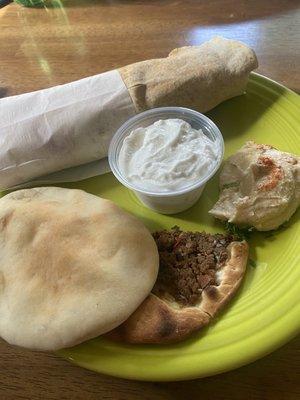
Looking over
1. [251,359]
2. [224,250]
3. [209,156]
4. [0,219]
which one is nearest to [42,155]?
[0,219]

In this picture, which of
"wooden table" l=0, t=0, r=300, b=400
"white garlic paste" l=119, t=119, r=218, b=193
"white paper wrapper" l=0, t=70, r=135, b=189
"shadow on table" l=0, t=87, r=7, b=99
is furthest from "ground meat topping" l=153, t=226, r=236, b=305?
"shadow on table" l=0, t=87, r=7, b=99

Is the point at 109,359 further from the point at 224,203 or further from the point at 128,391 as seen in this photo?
the point at 224,203

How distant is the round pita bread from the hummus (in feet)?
0.76

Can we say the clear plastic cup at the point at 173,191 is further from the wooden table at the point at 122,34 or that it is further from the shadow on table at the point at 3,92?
the shadow on table at the point at 3,92

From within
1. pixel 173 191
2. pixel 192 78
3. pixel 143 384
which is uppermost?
pixel 192 78

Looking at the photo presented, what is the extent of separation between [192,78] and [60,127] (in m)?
0.41

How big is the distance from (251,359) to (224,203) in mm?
400

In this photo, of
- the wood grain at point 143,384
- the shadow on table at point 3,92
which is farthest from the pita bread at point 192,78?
the wood grain at point 143,384

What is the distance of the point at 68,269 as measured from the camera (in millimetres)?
929

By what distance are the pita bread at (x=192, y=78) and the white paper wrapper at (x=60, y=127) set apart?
5cm

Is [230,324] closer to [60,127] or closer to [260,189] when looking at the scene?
[260,189]

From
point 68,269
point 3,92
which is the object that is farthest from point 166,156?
point 3,92

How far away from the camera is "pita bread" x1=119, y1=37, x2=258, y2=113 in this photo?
49.7 inches

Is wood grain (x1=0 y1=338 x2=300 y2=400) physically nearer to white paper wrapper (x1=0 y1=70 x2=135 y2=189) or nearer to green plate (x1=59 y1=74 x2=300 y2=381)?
green plate (x1=59 y1=74 x2=300 y2=381)
